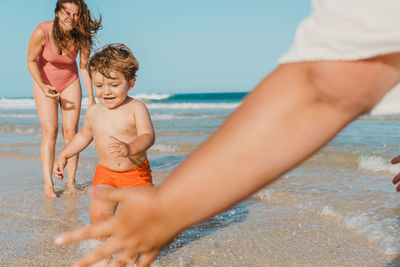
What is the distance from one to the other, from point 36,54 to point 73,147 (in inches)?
69.3

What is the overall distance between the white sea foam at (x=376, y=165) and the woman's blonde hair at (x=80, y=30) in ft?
11.2

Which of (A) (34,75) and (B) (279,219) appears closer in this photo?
(B) (279,219)

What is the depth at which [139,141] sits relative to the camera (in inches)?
108

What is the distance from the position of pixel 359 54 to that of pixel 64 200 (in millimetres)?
4134

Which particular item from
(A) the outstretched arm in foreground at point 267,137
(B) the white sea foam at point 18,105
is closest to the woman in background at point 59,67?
(A) the outstretched arm in foreground at point 267,137

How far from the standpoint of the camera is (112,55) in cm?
311

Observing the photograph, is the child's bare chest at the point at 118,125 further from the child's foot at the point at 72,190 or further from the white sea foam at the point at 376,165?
the white sea foam at the point at 376,165

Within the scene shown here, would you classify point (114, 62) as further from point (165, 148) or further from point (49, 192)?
point (165, 148)

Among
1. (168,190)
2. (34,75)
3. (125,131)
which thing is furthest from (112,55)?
(168,190)

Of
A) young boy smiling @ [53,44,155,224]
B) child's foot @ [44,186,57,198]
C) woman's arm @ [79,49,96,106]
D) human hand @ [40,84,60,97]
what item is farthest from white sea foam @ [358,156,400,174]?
human hand @ [40,84,60,97]

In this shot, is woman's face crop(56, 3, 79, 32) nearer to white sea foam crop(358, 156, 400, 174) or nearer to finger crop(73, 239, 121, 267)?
white sea foam crop(358, 156, 400, 174)

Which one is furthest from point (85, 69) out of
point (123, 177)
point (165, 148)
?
point (165, 148)

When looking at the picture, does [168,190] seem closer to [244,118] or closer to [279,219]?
[244,118]

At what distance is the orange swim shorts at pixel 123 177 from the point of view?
3.01 m
